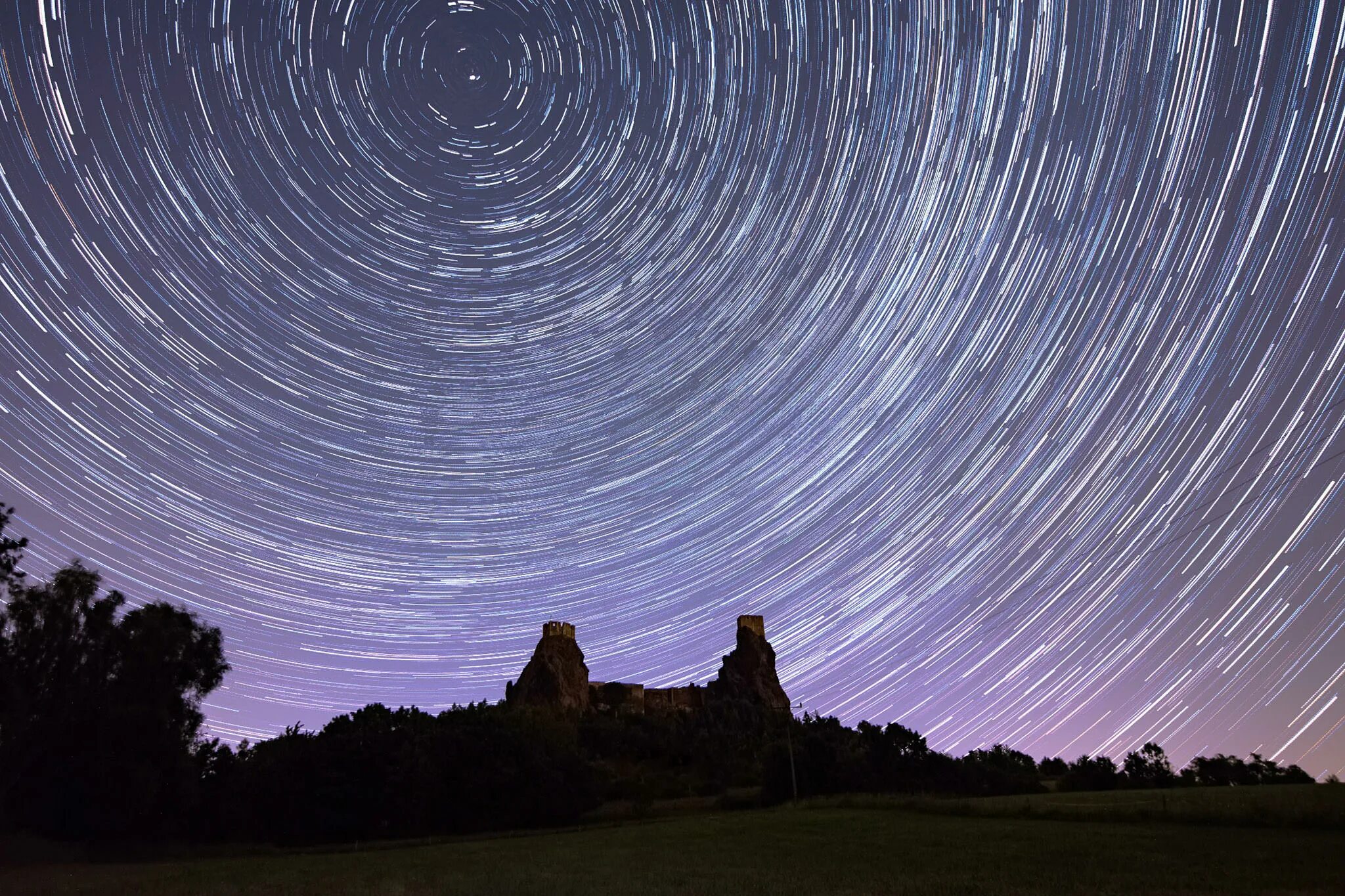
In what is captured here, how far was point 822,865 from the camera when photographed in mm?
21344

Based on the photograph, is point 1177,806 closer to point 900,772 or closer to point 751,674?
point 900,772

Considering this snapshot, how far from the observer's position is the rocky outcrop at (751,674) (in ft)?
419

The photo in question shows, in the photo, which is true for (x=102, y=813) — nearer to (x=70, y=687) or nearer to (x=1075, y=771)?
(x=70, y=687)

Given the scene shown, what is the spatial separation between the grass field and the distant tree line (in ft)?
19.5

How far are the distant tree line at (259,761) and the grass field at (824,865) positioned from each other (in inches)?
234

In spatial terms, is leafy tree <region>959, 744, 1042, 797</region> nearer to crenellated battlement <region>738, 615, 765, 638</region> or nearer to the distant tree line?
the distant tree line

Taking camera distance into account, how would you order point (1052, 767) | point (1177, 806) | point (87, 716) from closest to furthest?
point (1177, 806) → point (87, 716) → point (1052, 767)

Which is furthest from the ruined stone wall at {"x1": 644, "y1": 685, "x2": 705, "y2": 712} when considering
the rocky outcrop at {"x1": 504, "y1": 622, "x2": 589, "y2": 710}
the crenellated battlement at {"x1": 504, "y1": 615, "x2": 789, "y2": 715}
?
the rocky outcrop at {"x1": 504, "y1": 622, "x2": 589, "y2": 710}

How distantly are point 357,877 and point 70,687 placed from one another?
2458 cm

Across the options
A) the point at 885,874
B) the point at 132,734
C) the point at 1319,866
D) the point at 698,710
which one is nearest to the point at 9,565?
the point at 132,734

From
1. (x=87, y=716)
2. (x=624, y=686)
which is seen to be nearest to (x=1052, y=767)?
(x=624, y=686)

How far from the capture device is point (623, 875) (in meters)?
21.6

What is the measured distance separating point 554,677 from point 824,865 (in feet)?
358

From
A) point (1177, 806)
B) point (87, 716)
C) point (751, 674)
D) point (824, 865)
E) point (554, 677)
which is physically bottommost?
Answer: point (824, 865)
